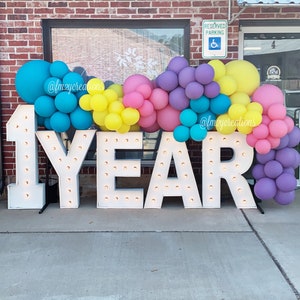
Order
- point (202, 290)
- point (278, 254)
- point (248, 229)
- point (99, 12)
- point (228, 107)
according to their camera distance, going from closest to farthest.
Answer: point (202, 290), point (278, 254), point (248, 229), point (228, 107), point (99, 12)

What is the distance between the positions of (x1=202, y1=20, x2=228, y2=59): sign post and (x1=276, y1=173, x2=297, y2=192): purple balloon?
1.68 meters

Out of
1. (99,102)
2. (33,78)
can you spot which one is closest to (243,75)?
(99,102)

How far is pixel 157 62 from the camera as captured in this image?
5688 millimetres

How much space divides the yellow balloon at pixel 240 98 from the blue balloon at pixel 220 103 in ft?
0.26

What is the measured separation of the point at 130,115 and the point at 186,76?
708 mm

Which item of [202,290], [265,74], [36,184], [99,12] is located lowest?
[202,290]

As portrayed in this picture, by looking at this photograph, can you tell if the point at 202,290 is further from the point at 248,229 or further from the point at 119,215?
the point at 119,215

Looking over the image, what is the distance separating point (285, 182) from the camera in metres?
4.77

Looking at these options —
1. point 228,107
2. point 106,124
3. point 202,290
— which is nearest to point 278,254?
point 202,290

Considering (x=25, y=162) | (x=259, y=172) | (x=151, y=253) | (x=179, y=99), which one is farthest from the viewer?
(x=25, y=162)

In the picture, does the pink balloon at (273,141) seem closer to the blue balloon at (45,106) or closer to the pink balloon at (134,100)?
the pink balloon at (134,100)

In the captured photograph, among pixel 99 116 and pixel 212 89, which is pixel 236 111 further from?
pixel 99 116

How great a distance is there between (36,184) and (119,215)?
104 centimetres

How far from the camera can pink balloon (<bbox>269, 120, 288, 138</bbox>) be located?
15.0 feet
